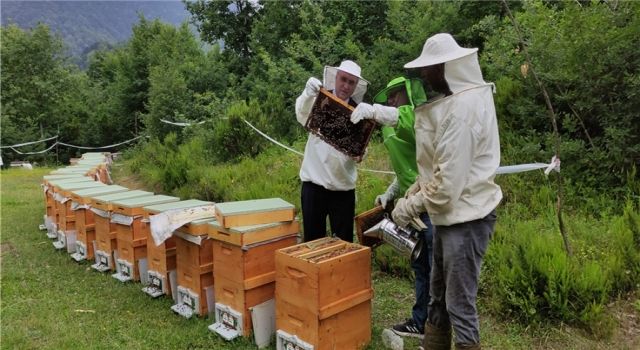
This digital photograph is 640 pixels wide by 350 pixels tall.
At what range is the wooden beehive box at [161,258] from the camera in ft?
13.9

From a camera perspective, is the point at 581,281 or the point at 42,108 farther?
the point at 42,108

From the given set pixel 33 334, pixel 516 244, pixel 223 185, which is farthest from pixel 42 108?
pixel 516 244

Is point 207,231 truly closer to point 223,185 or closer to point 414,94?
point 414,94

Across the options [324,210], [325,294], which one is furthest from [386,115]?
[325,294]

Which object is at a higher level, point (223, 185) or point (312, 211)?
point (312, 211)

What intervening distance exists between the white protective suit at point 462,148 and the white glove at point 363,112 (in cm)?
64

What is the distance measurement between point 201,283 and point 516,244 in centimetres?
268

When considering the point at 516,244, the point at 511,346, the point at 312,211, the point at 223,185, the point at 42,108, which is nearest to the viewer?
the point at 511,346

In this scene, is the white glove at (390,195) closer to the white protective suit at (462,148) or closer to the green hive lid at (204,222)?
the white protective suit at (462,148)

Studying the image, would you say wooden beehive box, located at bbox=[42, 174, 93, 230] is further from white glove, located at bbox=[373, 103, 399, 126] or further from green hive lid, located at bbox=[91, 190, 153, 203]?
white glove, located at bbox=[373, 103, 399, 126]

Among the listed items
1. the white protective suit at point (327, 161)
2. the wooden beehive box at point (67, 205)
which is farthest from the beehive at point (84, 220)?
the white protective suit at point (327, 161)

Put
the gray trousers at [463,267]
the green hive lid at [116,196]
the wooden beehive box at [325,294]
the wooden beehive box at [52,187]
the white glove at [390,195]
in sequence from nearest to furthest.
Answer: the gray trousers at [463,267]
the wooden beehive box at [325,294]
the white glove at [390,195]
the green hive lid at [116,196]
the wooden beehive box at [52,187]

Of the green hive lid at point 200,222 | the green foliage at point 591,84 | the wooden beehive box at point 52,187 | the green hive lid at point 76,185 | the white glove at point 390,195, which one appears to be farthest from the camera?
the wooden beehive box at point 52,187

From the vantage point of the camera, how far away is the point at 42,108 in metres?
27.4
